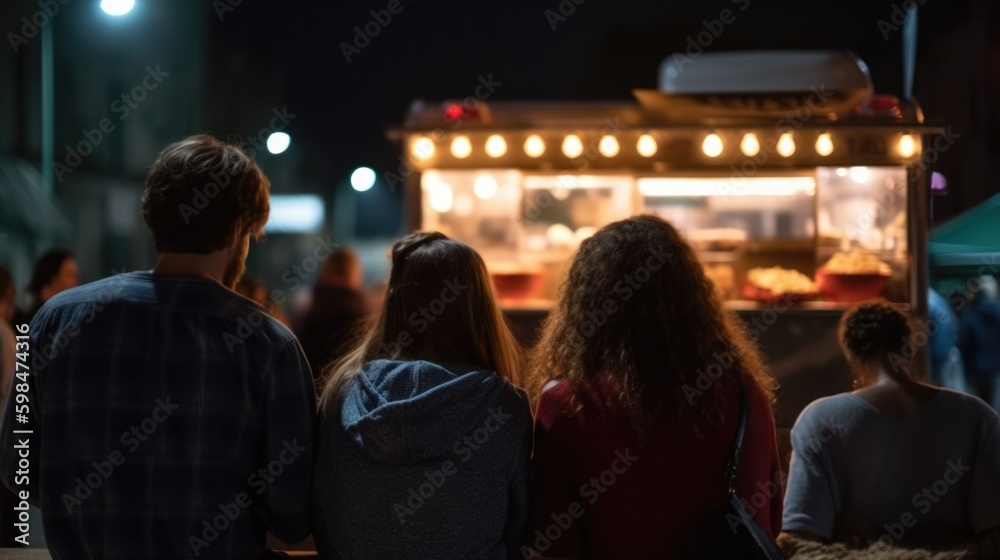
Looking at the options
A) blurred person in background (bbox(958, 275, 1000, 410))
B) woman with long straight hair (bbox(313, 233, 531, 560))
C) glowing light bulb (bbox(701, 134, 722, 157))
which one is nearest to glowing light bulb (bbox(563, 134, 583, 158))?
glowing light bulb (bbox(701, 134, 722, 157))

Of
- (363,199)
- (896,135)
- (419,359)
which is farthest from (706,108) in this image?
(363,199)

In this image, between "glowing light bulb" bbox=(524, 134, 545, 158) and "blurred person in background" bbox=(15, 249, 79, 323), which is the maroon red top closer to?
"glowing light bulb" bbox=(524, 134, 545, 158)

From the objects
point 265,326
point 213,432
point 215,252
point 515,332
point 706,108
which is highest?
point 706,108

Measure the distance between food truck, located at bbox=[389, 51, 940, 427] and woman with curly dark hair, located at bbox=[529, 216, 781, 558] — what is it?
341 cm

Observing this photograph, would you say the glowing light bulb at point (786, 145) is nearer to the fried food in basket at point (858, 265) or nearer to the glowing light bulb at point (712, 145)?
the glowing light bulb at point (712, 145)

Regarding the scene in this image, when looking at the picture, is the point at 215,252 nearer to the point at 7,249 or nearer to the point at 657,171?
the point at 657,171

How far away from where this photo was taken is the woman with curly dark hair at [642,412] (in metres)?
2.47

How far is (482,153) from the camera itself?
21.4ft

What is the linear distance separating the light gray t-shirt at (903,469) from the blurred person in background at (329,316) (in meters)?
3.68

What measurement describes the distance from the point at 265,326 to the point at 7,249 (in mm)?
13625

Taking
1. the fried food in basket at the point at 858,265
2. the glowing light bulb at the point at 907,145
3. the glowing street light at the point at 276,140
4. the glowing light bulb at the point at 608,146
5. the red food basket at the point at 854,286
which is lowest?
the red food basket at the point at 854,286

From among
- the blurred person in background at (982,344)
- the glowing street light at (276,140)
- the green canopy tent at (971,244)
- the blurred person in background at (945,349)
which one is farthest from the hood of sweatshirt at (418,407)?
the blurred person in background at (982,344)

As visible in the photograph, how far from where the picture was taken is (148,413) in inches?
89.9

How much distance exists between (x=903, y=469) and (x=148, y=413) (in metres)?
2.39
